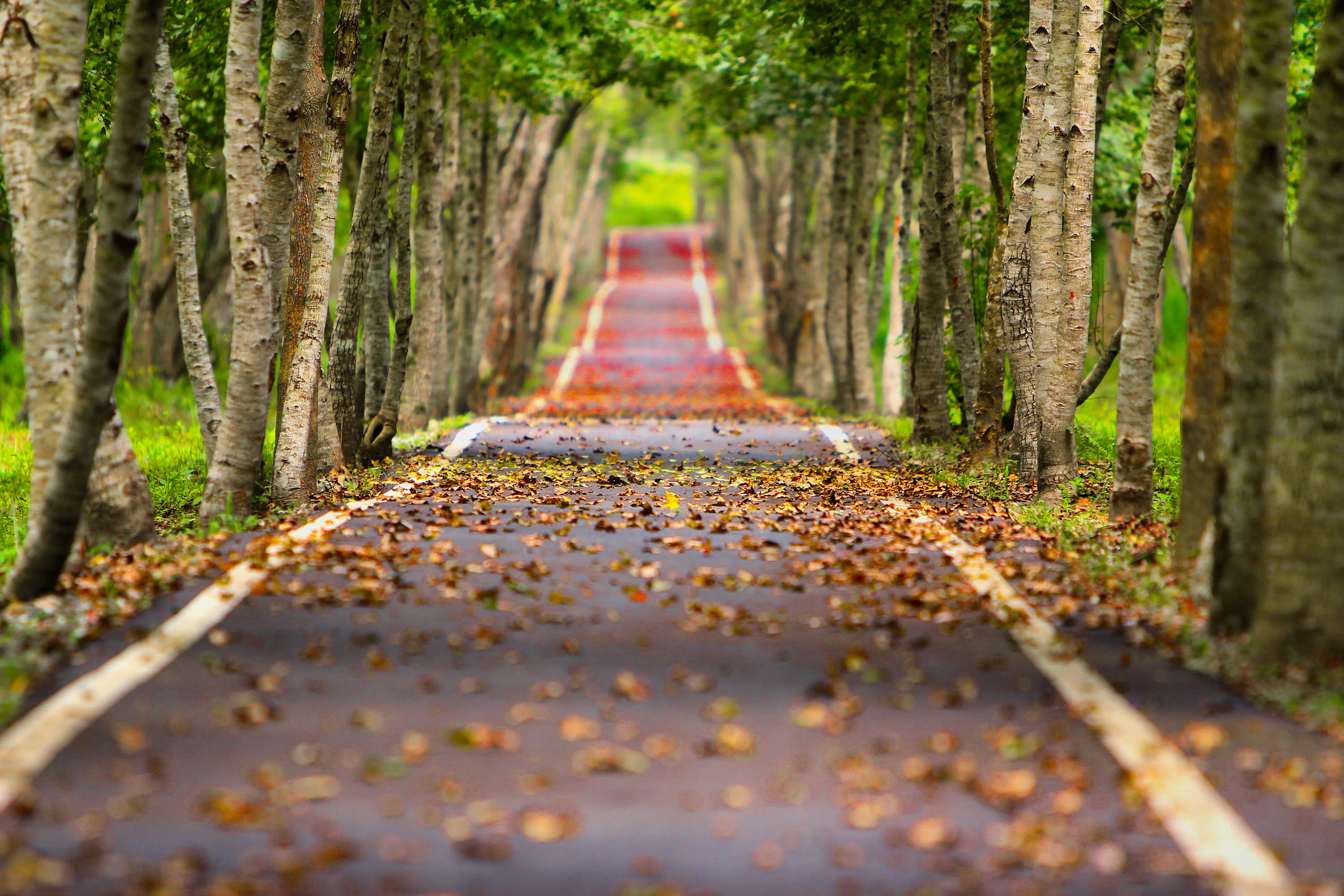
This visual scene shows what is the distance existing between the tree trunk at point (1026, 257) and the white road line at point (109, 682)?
7066 millimetres

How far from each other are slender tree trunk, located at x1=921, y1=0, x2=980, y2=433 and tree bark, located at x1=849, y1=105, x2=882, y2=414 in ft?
23.3

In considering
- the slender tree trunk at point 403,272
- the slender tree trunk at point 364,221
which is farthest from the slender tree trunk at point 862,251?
the slender tree trunk at point 364,221

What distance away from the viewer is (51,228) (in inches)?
321

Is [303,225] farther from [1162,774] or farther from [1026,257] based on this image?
[1162,774]

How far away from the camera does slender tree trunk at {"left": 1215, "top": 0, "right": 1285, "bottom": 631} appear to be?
6871 mm

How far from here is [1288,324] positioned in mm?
6445

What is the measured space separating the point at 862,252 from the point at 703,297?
38.3m

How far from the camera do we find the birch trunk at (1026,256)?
13.0 metres

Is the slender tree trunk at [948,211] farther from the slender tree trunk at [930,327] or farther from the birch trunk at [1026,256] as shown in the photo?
the birch trunk at [1026,256]

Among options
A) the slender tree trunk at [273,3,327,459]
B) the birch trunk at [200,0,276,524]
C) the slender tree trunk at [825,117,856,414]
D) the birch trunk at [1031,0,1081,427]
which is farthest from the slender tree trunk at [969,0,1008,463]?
the slender tree trunk at [825,117,856,414]

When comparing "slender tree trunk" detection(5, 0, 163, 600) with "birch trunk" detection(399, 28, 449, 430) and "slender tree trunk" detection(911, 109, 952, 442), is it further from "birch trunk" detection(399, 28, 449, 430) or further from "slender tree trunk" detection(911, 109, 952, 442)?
"birch trunk" detection(399, 28, 449, 430)

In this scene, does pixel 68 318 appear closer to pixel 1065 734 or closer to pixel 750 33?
pixel 1065 734

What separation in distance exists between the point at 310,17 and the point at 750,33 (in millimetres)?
12749

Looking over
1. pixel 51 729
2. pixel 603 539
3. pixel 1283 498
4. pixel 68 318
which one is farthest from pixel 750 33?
pixel 51 729
